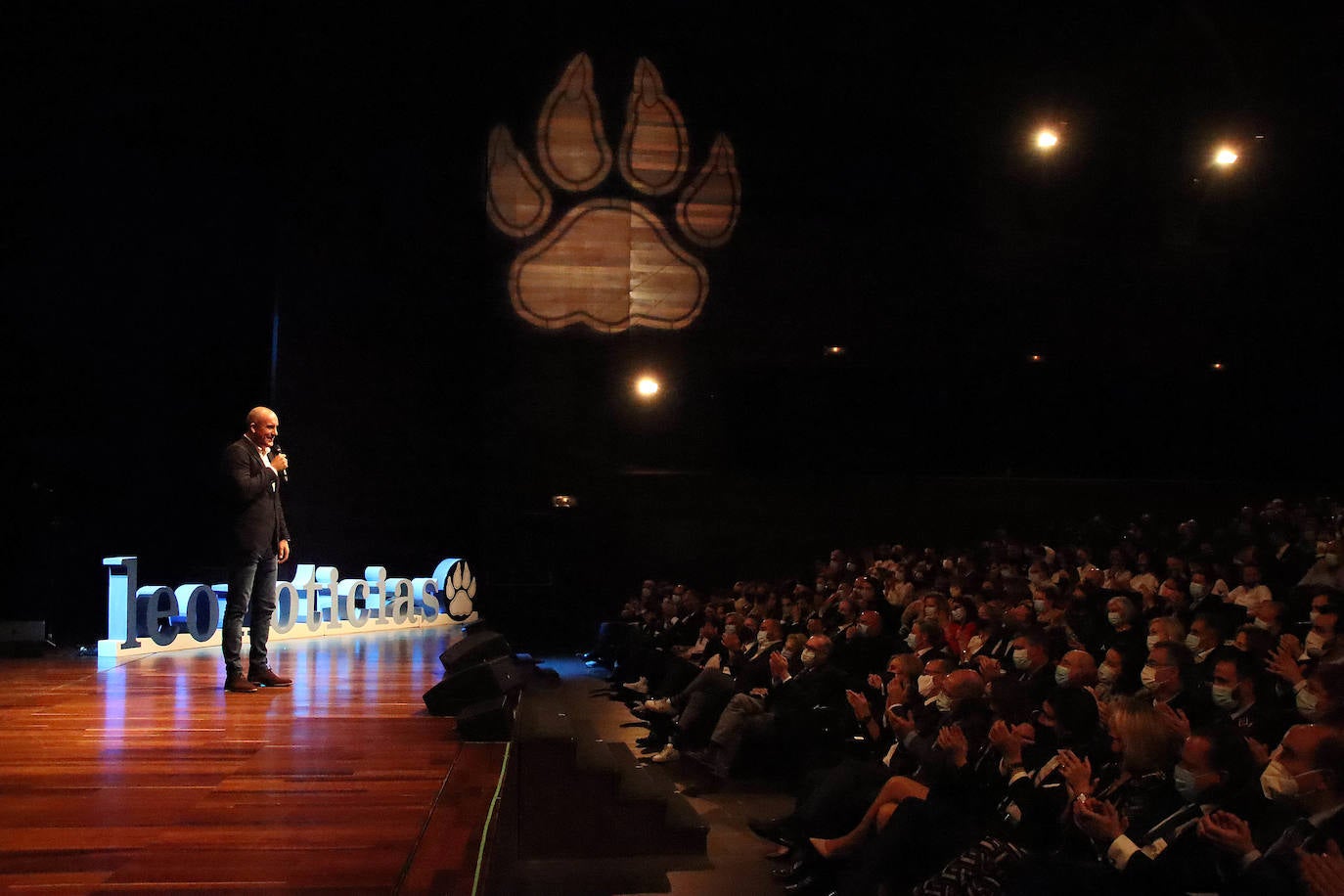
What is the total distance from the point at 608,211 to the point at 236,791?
7724 millimetres

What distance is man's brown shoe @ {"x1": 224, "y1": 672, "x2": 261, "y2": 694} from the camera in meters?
3.42

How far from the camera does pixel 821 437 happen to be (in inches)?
382

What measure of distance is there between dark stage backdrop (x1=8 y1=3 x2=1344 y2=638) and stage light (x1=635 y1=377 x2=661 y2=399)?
0.12 meters

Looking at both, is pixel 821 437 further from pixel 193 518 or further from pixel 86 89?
pixel 86 89

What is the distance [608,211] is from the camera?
369 inches

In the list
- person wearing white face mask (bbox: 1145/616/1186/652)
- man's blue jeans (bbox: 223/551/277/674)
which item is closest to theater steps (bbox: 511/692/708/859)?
man's blue jeans (bbox: 223/551/277/674)

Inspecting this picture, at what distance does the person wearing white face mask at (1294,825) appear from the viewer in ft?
6.65

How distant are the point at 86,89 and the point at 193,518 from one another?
295 cm

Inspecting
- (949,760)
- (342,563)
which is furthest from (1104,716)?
(342,563)

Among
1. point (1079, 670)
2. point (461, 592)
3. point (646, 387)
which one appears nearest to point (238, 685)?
point (1079, 670)

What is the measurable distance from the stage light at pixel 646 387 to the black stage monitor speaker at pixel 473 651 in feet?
17.5

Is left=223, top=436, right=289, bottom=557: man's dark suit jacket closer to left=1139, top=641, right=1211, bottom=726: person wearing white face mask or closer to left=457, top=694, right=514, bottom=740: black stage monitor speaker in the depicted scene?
left=457, top=694, right=514, bottom=740: black stage monitor speaker

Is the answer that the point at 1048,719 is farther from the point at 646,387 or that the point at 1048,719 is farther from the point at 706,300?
the point at 706,300

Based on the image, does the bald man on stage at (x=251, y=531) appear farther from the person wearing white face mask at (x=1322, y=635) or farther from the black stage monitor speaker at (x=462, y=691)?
the person wearing white face mask at (x=1322, y=635)
